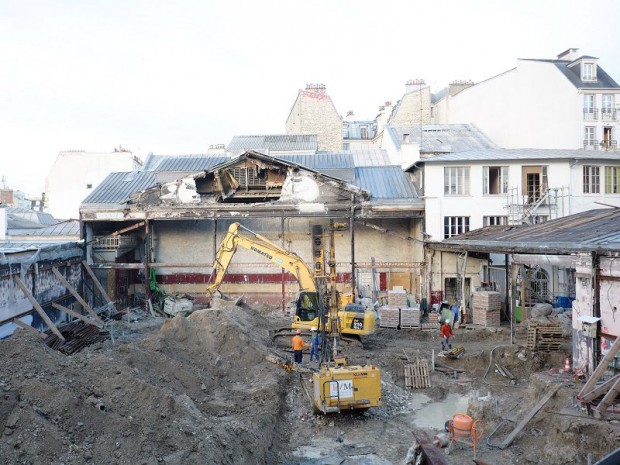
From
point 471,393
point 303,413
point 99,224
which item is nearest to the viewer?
point 303,413

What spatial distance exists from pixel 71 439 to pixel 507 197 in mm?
23169

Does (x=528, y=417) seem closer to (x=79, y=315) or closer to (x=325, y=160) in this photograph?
(x=79, y=315)

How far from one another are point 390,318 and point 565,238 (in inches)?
391

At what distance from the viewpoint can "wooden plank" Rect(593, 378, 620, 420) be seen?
394 inches

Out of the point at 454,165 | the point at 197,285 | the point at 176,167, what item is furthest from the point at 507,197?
the point at 176,167

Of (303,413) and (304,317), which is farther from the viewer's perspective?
(304,317)

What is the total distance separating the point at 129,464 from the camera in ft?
26.7

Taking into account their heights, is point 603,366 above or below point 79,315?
above

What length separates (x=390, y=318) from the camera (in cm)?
2394

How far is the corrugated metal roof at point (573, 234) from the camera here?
1389cm

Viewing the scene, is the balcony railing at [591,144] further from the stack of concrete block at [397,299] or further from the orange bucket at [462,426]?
the orange bucket at [462,426]

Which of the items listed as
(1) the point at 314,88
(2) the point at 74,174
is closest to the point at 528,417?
(1) the point at 314,88

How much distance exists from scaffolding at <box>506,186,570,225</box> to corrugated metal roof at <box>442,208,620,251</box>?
393cm

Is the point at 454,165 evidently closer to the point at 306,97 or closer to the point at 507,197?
the point at 507,197
